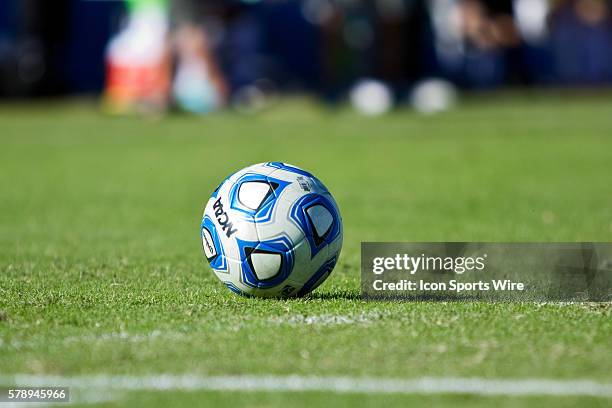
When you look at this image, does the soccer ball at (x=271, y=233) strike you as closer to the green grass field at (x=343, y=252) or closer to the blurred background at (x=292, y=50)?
the green grass field at (x=343, y=252)

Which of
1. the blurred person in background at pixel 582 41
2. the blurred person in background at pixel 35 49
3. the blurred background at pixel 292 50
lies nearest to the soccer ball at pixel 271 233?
the blurred background at pixel 292 50

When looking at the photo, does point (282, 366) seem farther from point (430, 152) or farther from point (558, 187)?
point (430, 152)

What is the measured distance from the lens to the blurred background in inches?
1177

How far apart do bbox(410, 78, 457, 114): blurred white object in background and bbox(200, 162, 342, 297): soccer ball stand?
21.6 m

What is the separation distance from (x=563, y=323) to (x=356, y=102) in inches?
927

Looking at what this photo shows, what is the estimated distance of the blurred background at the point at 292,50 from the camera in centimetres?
2991

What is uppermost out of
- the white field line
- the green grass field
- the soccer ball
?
the soccer ball

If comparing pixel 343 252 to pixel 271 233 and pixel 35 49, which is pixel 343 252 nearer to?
pixel 271 233

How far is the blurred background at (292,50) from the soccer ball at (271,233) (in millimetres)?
21970

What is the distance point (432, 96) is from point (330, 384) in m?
24.9

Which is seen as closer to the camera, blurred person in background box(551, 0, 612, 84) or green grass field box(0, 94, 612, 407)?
green grass field box(0, 94, 612, 407)

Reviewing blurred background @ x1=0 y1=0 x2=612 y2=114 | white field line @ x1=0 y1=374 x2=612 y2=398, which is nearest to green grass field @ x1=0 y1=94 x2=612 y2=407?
white field line @ x1=0 y1=374 x2=612 y2=398

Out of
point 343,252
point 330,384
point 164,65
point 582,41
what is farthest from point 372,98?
point 330,384

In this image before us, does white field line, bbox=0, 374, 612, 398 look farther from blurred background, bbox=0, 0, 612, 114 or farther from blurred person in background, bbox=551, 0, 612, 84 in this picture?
blurred person in background, bbox=551, 0, 612, 84
